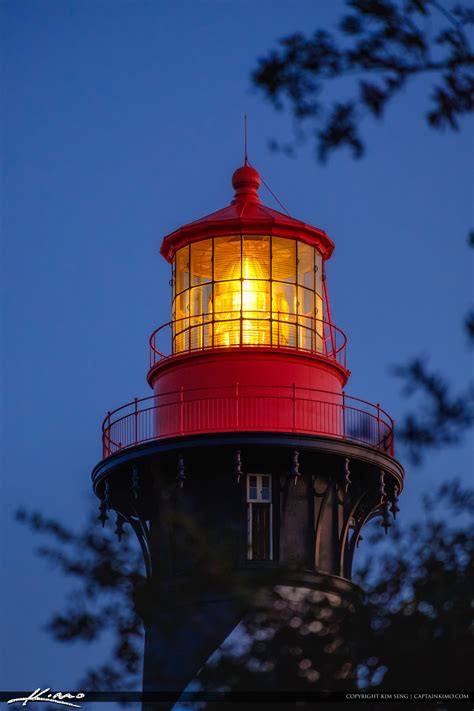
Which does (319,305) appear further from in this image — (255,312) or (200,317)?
(200,317)

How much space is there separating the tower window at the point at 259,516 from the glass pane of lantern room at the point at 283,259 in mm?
3367

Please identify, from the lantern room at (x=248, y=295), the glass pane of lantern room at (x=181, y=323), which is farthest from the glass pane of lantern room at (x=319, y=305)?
the glass pane of lantern room at (x=181, y=323)

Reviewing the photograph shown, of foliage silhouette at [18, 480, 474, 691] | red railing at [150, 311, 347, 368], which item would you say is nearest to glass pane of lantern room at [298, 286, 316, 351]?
red railing at [150, 311, 347, 368]

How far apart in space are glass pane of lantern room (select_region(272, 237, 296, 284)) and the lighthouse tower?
0.02 metres

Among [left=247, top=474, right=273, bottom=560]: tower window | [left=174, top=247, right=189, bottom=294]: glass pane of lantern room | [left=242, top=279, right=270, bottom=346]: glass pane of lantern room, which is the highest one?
[left=174, top=247, right=189, bottom=294]: glass pane of lantern room

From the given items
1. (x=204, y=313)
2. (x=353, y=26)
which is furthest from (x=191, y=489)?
(x=353, y=26)

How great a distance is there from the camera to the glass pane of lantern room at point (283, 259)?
2594cm

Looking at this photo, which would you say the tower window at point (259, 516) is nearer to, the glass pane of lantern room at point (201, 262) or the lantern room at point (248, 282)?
the lantern room at point (248, 282)

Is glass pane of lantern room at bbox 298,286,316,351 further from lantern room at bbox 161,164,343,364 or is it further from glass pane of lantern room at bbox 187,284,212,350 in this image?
glass pane of lantern room at bbox 187,284,212,350

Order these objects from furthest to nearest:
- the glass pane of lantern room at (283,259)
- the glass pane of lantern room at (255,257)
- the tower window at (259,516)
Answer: the glass pane of lantern room at (283,259)
the glass pane of lantern room at (255,257)
the tower window at (259,516)

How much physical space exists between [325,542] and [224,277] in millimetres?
4604

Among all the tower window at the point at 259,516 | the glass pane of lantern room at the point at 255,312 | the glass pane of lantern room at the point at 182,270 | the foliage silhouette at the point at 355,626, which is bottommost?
the foliage silhouette at the point at 355,626

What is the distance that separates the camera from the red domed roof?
26.0m

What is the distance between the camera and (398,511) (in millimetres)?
25953
